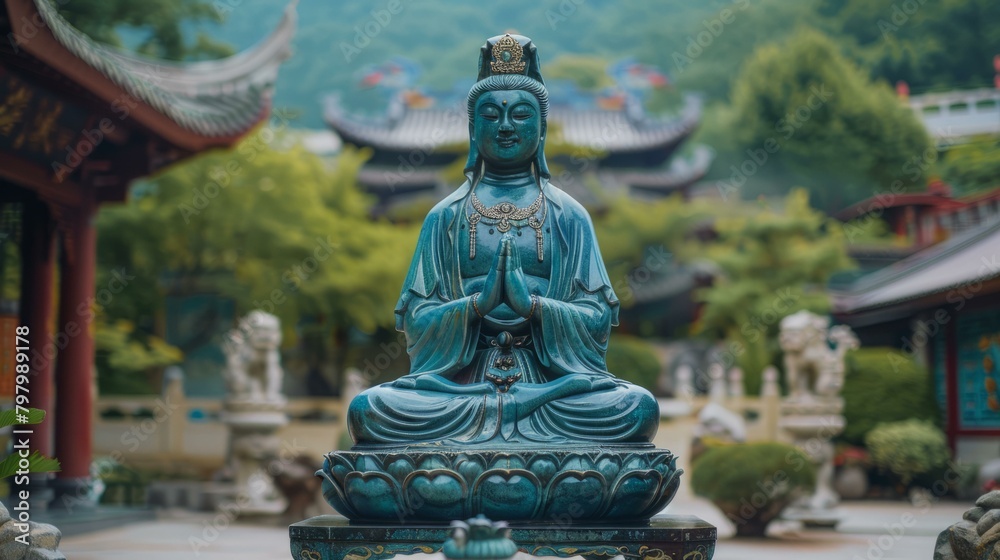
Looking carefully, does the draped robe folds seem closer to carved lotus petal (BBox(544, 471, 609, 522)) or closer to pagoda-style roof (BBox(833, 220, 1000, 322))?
carved lotus petal (BBox(544, 471, 609, 522))

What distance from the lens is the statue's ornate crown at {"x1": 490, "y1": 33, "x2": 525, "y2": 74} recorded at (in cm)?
738

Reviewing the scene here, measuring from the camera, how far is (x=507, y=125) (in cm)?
727

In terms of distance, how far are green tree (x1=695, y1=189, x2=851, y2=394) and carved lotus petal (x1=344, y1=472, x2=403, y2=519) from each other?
60.0 ft

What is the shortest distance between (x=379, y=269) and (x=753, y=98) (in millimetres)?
16798

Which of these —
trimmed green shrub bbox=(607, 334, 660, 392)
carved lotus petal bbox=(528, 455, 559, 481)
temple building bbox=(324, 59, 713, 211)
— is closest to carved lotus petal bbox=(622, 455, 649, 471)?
carved lotus petal bbox=(528, 455, 559, 481)

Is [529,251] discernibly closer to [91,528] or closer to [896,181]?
[91,528]

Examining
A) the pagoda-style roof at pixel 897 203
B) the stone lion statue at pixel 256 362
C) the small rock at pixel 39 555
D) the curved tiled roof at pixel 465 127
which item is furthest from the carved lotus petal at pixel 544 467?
the curved tiled roof at pixel 465 127

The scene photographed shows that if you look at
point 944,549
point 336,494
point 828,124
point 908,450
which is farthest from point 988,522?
point 828,124

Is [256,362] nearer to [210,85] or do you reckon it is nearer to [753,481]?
[210,85]

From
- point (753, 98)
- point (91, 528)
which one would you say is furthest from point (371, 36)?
point (91, 528)

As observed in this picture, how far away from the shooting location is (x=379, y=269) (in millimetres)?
21891

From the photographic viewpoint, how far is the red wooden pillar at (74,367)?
13398 millimetres

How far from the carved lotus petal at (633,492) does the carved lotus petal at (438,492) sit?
0.75 meters

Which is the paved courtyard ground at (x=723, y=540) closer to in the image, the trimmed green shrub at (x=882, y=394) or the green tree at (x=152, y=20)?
the trimmed green shrub at (x=882, y=394)
